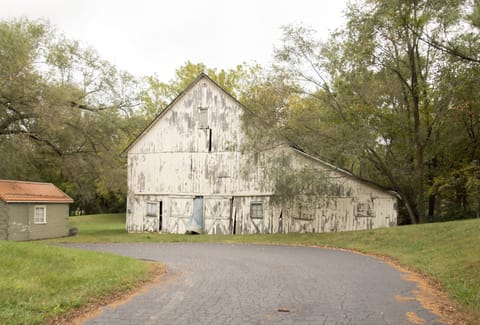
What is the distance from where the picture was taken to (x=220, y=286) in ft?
32.8

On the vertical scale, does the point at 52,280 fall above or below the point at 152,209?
below

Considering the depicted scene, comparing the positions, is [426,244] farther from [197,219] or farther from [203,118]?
[203,118]

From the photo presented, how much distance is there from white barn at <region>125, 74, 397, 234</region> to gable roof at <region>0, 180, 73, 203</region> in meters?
4.73

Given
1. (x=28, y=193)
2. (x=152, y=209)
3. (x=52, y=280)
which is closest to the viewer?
(x=52, y=280)

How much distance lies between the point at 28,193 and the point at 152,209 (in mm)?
7075

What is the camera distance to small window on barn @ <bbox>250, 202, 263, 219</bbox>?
26.1 meters

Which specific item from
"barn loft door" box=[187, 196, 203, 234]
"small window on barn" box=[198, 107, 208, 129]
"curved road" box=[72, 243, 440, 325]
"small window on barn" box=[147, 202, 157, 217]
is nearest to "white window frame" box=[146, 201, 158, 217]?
"small window on barn" box=[147, 202, 157, 217]

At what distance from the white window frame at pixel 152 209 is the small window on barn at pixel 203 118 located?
533 cm

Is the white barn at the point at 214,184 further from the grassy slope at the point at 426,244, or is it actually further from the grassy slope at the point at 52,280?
the grassy slope at the point at 52,280

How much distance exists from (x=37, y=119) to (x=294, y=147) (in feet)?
50.6

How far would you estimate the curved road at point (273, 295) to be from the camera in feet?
23.6

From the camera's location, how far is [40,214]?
27062 mm

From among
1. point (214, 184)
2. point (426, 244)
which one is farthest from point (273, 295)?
point (214, 184)

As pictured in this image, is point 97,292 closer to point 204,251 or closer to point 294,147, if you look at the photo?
point 204,251
